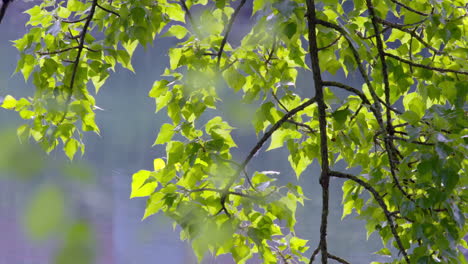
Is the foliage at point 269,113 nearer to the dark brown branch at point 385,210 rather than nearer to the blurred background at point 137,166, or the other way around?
the dark brown branch at point 385,210

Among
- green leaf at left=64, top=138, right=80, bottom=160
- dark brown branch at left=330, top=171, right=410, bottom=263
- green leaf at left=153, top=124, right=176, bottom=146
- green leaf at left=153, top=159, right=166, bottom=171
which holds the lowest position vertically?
dark brown branch at left=330, top=171, right=410, bottom=263

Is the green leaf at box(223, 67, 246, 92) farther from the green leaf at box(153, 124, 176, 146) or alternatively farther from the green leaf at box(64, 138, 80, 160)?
the green leaf at box(64, 138, 80, 160)

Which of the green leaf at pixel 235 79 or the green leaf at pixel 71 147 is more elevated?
the green leaf at pixel 235 79

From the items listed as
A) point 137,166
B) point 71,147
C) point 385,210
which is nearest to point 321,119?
point 385,210

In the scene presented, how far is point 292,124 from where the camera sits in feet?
2.89

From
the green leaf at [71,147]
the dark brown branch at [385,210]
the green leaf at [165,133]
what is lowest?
the dark brown branch at [385,210]

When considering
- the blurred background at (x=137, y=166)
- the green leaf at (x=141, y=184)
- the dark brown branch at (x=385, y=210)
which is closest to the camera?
the dark brown branch at (x=385, y=210)

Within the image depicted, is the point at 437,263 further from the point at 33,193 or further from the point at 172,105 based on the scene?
the point at 33,193

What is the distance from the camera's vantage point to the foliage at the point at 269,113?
722 millimetres

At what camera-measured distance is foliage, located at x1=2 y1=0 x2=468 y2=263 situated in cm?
72

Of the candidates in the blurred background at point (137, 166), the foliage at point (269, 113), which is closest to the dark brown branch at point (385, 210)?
the foliage at point (269, 113)

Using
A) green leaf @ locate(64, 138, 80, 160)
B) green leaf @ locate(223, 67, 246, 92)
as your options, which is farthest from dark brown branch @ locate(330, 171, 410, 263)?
green leaf @ locate(64, 138, 80, 160)

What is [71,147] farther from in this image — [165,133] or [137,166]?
[137,166]

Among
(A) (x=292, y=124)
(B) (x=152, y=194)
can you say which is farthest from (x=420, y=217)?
(B) (x=152, y=194)
